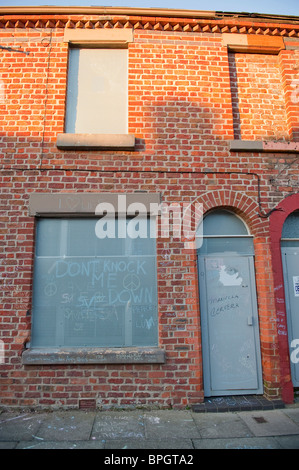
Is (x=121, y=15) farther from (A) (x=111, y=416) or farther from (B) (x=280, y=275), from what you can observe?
(A) (x=111, y=416)

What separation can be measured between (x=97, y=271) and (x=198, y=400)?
2441 millimetres

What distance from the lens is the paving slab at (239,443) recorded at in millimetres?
3375

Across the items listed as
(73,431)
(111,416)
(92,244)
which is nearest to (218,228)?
(92,244)

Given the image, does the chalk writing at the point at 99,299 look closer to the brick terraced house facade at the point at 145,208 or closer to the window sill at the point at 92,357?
the brick terraced house facade at the point at 145,208

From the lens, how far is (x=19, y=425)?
386 cm

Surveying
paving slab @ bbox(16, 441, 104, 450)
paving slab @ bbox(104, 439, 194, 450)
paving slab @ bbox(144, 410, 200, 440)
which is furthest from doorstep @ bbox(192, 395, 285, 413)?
paving slab @ bbox(16, 441, 104, 450)

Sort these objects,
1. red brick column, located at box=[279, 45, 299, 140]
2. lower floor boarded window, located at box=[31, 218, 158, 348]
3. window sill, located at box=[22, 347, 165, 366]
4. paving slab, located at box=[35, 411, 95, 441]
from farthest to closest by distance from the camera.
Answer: red brick column, located at box=[279, 45, 299, 140] < lower floor boarded window, located at box=[31, 218, 158, 348] < window sill, located at box=[22, 347, 165, 366] < paving slab, located at box=[35, 411, 95, 441]

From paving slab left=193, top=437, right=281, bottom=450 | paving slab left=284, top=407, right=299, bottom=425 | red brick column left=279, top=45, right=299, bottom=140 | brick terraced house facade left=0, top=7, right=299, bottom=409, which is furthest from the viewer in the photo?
red brick column left=279, top=45, right=299, bottom=140

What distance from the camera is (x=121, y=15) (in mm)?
5289

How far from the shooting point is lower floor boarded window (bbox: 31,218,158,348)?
4582mm

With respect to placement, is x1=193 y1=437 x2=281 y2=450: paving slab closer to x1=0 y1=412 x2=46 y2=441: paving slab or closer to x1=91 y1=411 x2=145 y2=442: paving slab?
x1=91 y1=411 x2=145 y2=442: paving slab

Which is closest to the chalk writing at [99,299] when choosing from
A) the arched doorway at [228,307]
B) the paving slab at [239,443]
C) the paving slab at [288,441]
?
the arched doorway at [228,307]

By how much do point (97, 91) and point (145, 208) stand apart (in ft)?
7.72

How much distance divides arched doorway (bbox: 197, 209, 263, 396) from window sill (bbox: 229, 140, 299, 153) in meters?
1.10
